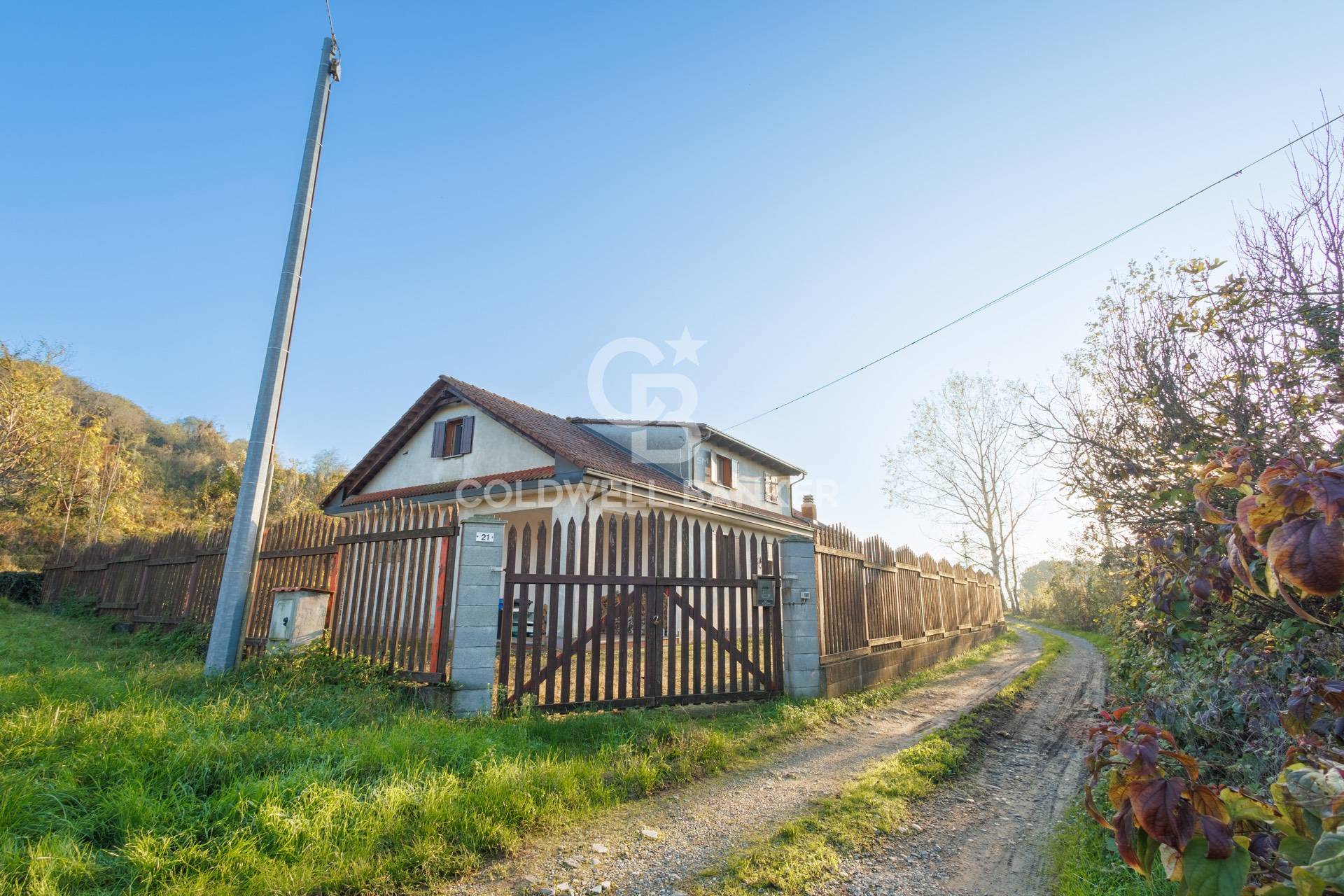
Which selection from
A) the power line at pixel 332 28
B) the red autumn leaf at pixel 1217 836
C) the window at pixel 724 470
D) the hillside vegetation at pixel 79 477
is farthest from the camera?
the window at pixel 724 470

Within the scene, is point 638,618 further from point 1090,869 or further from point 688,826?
point 1090,869

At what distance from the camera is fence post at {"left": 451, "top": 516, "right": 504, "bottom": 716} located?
5594 mm

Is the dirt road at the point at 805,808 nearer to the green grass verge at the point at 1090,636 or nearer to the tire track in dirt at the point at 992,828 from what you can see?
the tire track in dirt at the point at 992,828

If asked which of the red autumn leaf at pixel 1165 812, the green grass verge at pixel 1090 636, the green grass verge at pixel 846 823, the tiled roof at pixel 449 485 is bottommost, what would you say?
the green grass verge at pixel 846 823

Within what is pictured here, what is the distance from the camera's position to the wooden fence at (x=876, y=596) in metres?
8.05

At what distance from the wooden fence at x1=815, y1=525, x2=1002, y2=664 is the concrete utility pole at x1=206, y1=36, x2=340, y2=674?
6.56 meters

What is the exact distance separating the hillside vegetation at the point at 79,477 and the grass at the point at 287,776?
1019 cm

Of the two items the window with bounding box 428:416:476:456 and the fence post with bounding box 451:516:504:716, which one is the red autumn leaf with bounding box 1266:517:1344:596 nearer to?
the fence post with bounding box 451:516:504:716

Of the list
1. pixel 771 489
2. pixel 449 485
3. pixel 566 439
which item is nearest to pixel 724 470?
pixel 771 489

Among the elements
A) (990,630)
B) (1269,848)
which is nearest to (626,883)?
(1269,848)

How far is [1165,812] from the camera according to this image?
128cm

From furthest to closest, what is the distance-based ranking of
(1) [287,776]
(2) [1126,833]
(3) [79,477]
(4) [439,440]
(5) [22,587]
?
(3) [79,477] < (4) [439,440] < (5) [22,587] < (1) [287,776] < (2) [1126,833]

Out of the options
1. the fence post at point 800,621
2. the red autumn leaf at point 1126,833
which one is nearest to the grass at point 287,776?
the fence post at point 800,621

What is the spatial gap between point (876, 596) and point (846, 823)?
6.22 meters
